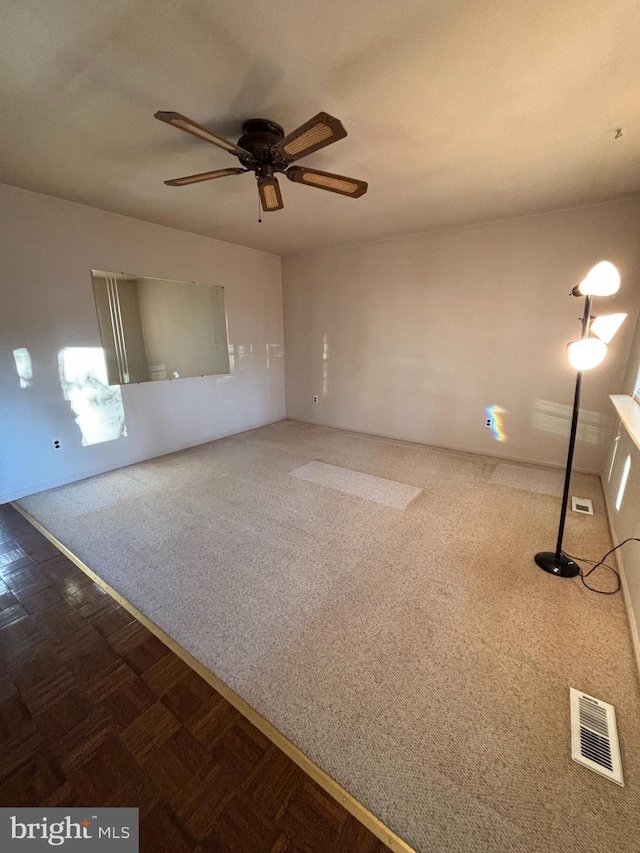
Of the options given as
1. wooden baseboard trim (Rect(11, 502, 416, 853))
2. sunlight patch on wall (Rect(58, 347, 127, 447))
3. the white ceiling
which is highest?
the white ceiling

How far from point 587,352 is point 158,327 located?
3951 mm

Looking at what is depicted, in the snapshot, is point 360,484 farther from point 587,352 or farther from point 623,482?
point 587,352

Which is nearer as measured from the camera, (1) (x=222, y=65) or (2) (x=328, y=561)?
(1) (x=222, y=65)

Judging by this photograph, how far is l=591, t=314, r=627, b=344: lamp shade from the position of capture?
1707 mm

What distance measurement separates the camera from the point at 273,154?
1.78m

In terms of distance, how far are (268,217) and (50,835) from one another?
402cm

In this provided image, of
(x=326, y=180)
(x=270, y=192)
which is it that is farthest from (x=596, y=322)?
(x=270, y=192)

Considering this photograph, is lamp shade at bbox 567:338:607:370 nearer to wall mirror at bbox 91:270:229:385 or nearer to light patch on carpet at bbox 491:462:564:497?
light patch on carpet at bbox 491:462:564:497

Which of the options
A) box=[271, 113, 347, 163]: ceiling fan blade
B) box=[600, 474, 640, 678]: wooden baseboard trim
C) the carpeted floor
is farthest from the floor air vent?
box=[271, 113, 347, 163]: ceiling fan blade

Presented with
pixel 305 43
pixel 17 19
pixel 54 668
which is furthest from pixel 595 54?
pixel 54 668

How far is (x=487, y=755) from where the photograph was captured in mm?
1191

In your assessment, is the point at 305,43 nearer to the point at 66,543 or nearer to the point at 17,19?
the point at 17,19

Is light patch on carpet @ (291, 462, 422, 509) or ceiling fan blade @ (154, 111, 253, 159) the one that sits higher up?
ceiling fan blade @ (154, 111, 253, 159)

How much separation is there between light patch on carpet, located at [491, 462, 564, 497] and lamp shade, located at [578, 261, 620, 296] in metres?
2.00
